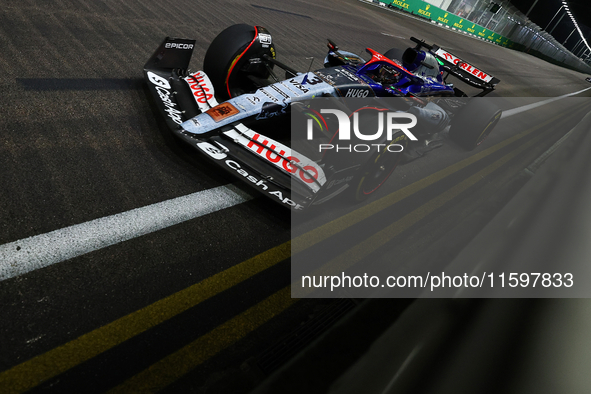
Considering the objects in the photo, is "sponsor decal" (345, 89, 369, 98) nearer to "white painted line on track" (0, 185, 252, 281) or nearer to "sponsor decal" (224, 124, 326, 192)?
"sponsor decal" (224, 124, 326, 192)

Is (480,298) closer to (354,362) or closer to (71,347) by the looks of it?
(354,362)

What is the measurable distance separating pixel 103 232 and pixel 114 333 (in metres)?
0.71

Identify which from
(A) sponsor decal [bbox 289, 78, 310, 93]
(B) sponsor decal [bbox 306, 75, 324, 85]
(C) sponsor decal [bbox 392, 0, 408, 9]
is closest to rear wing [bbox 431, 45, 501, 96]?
(B) sponsor decal [bbox 306, 75, 324, 85]

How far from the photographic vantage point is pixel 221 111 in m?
3.10

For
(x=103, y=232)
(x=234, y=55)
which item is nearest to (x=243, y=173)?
(x=103, y=232)

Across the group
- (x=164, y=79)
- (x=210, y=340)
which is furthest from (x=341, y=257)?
(x=164, y=79)

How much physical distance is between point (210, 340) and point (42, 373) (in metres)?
0.73

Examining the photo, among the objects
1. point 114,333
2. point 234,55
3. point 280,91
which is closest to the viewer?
point 114,333

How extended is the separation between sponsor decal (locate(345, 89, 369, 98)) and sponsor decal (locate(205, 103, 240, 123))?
129 cm

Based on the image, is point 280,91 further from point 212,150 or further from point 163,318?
point 163,318

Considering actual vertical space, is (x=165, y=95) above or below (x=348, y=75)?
below

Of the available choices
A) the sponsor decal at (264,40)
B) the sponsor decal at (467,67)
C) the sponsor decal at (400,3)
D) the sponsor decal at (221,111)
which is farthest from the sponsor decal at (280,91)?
the sponsor decal at (400,3)

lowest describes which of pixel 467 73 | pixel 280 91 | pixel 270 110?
pixel 270 110

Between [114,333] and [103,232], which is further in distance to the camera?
[103,232]
